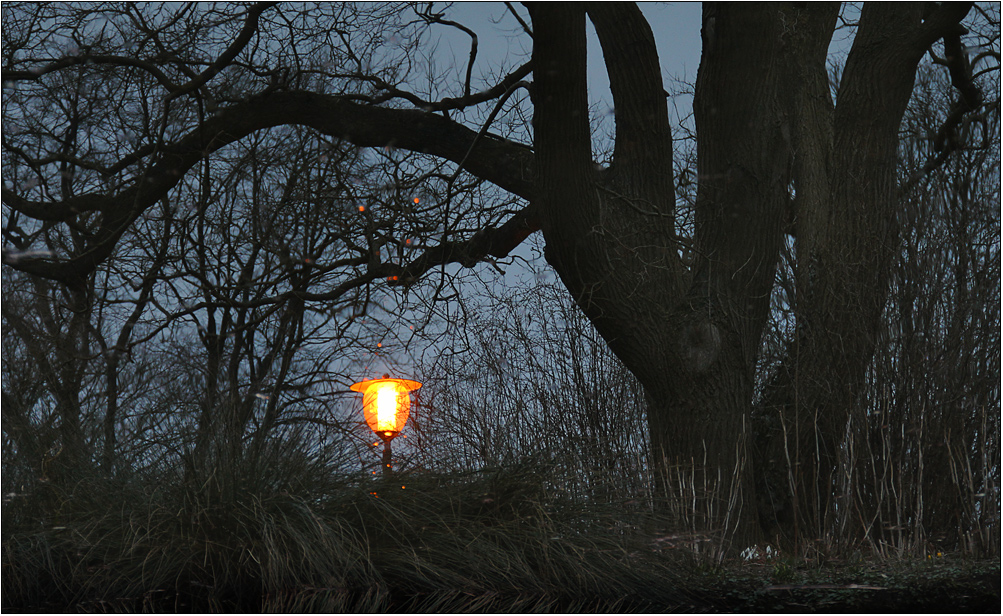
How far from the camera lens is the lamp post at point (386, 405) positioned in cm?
535

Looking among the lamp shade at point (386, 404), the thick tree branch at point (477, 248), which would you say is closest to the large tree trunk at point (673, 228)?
the thick tree branch at point (477, 248)

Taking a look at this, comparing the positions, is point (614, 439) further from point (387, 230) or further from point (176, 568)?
point (176, 568)

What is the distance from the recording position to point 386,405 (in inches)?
214

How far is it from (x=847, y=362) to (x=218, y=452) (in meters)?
3.64

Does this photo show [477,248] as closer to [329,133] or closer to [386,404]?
[386,404]

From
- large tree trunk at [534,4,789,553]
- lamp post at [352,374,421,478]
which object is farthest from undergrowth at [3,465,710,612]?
lamp post at [352,374,421,478]

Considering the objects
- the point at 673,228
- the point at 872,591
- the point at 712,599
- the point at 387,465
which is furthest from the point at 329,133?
the point at 872,591

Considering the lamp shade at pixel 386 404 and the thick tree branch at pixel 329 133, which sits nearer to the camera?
the lamp shade at pixel 386 404

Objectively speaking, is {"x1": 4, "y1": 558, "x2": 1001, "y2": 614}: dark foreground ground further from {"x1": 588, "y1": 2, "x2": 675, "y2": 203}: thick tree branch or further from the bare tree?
{"x1": 588, "y1": 2, "x2": 675, "y2": 203}: thick tree branch

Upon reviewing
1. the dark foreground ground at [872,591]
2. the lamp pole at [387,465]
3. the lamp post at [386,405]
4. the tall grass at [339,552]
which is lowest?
the dark foreground ground at [872,591]

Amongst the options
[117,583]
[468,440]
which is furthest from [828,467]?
[117,583]

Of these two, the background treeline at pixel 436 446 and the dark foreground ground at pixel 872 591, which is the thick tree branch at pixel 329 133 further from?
the dark foreground ground at pixel 872 591

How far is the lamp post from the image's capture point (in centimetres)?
535

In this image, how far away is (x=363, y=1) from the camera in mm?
5672
